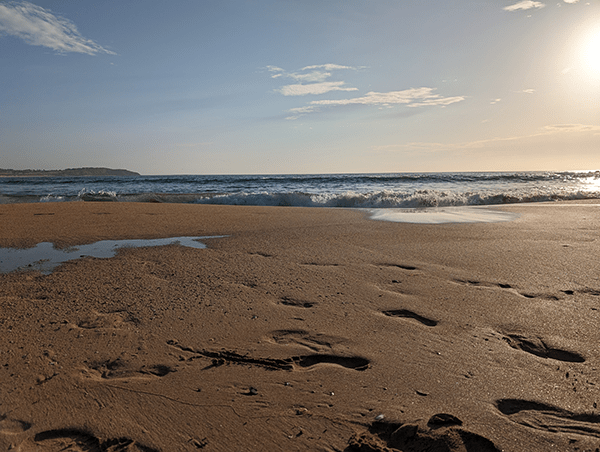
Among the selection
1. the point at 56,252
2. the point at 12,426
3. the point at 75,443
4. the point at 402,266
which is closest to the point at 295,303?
the point at 402,266

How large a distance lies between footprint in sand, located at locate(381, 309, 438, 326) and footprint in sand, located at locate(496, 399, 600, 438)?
0.81 metres

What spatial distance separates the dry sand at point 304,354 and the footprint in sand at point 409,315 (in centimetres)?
2

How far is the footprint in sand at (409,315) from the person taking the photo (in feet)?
7.91

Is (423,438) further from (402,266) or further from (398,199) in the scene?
(398,199)

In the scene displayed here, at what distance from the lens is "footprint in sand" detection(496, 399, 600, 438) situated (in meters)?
1.44

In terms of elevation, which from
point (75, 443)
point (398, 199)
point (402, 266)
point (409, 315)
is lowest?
point (75, 443)

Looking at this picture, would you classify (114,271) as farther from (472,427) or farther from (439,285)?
(472,427)

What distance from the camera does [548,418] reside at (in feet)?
4.93

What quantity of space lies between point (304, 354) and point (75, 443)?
1.08 m

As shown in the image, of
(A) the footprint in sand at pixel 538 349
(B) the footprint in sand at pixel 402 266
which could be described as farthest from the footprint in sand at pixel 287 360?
(B) the footprint in sand at pixel 402 266

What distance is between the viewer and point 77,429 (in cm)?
150


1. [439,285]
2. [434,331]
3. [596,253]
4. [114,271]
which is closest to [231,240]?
[114,271]

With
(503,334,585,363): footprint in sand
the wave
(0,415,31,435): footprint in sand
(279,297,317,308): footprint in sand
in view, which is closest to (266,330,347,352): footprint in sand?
(279,297,317,308): footprint in sand

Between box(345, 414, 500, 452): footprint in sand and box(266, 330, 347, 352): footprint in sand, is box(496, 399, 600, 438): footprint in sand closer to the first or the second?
box(345, 414, 500, 452): footprint in sand
